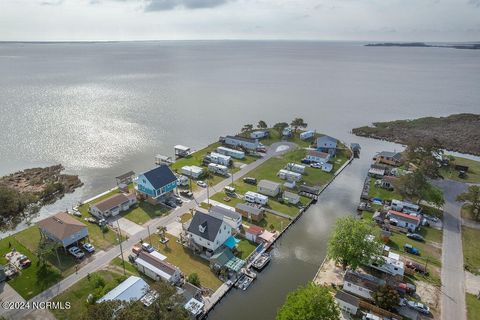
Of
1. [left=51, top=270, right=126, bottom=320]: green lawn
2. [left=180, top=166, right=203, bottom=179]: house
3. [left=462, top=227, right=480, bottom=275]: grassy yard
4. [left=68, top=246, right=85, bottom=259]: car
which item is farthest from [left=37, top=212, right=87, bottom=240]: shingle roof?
[left=462, top=227, right=480, bottom=275]: grassy yard

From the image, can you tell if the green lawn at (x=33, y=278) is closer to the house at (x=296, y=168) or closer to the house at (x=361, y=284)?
the house at (x=361, y=284)

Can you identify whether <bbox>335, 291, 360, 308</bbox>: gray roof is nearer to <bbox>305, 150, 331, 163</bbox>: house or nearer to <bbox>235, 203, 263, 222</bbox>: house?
<bbox>235, 203, 263, 222</bbox>: house

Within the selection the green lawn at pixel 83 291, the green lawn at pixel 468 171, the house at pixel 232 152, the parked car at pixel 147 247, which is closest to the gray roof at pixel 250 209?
the parked car at pixel 147 247

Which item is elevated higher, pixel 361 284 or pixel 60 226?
pixel 60 226

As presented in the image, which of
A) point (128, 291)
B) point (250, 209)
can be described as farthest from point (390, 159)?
point (128, 291)

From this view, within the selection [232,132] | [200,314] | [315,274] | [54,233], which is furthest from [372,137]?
[54,233]

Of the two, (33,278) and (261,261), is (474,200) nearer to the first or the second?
(261,261)
